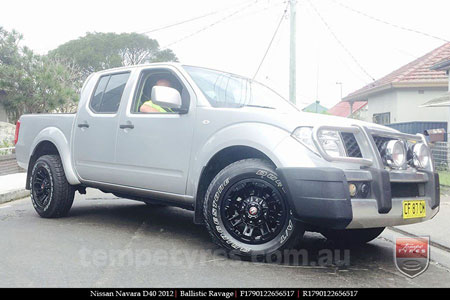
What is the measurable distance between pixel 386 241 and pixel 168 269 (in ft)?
8.60

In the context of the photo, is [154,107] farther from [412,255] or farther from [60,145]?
[412,255]

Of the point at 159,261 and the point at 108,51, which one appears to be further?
the point at 108,51

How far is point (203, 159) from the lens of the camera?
13.4 ft

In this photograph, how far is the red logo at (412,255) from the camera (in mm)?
3809

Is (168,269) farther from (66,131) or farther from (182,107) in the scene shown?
(66,131)

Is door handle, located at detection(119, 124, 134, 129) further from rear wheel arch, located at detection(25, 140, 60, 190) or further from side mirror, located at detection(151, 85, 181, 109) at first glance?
rear wheel arch, located at detection(25, 140, 60, 190)

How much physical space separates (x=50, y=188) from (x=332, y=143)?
11.7 feet

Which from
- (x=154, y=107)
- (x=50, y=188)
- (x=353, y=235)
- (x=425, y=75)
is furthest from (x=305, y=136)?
(x=425, y=75)

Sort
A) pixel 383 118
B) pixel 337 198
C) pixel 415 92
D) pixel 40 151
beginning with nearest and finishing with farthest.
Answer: pixel 337 198 → pixel 40 151 → pixel 415 92 → pixel 383 118

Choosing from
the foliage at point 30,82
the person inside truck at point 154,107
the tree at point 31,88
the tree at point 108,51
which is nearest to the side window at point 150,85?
the person inside truck at point 154,107

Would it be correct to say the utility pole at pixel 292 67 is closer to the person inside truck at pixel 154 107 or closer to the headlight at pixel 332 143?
the person inside truck at pixel 154 107

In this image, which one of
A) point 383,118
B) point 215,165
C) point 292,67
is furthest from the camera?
point 383,118

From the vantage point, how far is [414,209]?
371 cm

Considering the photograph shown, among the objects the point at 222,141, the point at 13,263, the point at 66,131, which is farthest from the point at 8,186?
the point at 222,141
